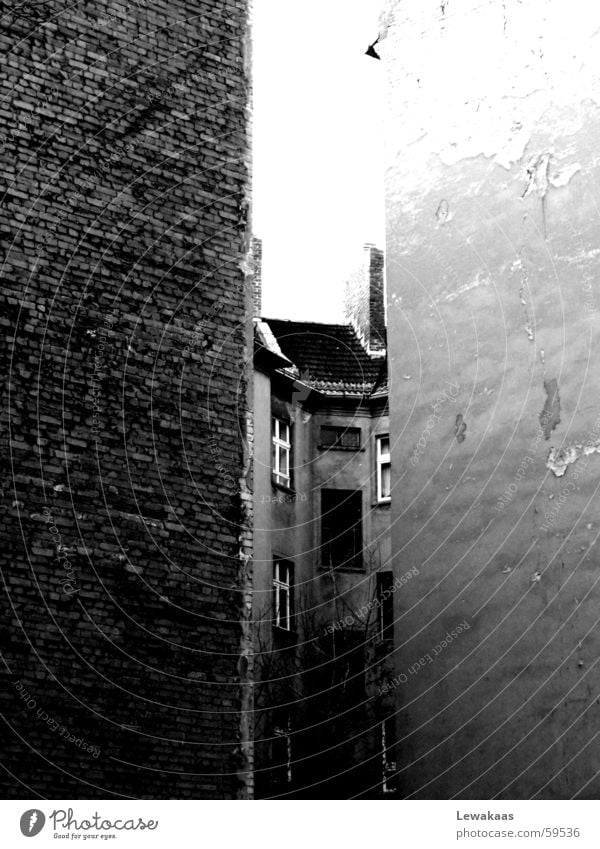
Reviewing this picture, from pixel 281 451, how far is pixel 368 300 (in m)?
4.53

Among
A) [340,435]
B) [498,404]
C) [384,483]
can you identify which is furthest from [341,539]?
[498,404]

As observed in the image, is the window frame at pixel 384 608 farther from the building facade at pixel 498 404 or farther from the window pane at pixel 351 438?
the building facade at pixel 498 404

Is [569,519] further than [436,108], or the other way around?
[436,108]

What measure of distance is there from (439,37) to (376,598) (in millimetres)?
9575

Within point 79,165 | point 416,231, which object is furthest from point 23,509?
point 416,231

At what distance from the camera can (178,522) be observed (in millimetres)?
11398

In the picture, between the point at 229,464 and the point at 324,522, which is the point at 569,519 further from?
the point at 324,522

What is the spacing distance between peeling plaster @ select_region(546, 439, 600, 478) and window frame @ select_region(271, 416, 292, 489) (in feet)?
30.6

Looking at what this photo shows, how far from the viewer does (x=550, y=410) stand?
13.0 metres

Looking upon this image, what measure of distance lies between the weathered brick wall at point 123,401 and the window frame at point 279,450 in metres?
9.81

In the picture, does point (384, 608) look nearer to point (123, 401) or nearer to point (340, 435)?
point (340, 435)

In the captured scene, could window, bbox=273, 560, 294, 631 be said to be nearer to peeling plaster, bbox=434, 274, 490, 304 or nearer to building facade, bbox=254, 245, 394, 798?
building facade, bbox=254, 245, 394, 798
